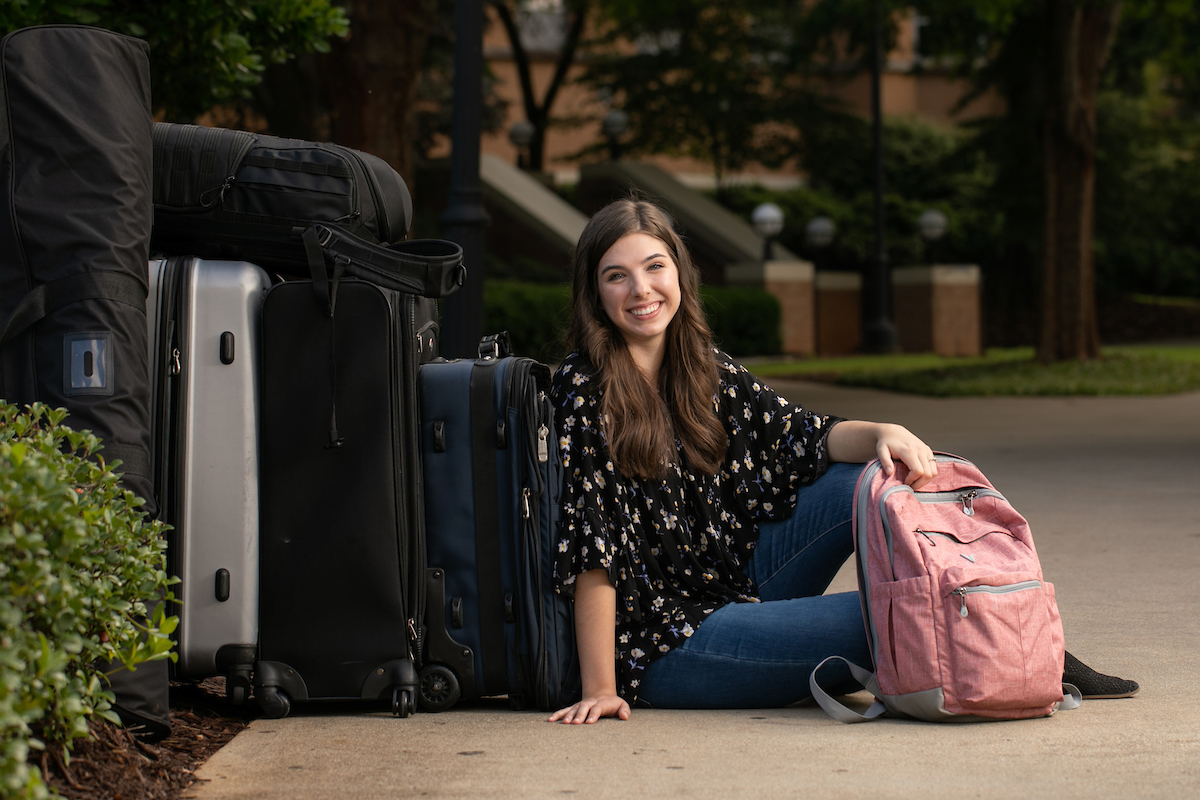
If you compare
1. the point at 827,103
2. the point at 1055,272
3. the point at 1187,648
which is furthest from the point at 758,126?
the point at 1187,648

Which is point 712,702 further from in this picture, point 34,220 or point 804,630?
point 34,220

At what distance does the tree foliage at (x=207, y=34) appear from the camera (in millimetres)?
5555

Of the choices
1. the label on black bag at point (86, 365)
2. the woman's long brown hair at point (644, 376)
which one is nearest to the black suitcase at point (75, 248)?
the label on black bag at point (86, 365)

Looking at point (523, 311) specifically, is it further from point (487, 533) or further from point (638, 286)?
point (487, 533)

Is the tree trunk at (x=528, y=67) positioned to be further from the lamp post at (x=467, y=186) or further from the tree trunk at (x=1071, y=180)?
the lamp post at (x=467, y=186)

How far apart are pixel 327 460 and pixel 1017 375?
1196cm

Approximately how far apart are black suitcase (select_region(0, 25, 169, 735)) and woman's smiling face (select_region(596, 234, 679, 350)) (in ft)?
3.88

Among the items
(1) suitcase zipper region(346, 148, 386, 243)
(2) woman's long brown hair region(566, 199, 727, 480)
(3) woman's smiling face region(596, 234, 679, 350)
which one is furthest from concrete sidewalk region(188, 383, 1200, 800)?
(1) suitcase zipper region(346, 148, 386, 243)

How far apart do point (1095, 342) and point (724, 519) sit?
43.9 ft

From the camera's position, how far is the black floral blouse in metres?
3.20

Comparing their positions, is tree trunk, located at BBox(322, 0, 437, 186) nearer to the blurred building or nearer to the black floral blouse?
the black floral blouse

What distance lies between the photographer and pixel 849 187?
84.4 feet

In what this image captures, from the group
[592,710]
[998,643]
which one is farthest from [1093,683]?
[592,710]

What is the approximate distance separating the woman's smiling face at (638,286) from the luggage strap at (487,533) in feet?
1.32
